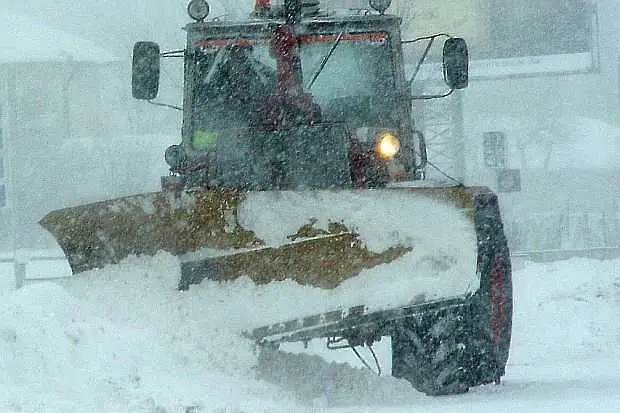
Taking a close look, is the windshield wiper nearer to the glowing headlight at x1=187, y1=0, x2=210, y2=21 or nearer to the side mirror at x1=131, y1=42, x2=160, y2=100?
the glowing headlight at x1=187, y1=0, x2=210, y2=21

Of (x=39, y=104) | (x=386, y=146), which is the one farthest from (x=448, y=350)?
(x=39, y=104)

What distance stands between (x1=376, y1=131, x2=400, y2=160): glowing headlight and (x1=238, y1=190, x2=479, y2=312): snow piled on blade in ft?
5.51

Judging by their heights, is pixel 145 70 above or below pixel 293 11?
below

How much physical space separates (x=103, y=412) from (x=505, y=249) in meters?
2.38

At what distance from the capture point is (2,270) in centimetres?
2653

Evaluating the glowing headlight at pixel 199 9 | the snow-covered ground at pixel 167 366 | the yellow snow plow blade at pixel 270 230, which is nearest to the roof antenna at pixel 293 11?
the glowing headlight at pixel 199 9

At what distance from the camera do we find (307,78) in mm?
Answer: 8008

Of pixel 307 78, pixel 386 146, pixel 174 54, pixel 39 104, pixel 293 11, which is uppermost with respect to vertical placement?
pixel 39 104

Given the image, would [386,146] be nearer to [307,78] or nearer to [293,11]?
[307,78]

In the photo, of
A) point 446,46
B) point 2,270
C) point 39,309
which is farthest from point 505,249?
point 2,270

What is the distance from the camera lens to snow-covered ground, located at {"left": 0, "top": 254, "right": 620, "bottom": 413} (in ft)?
18.0

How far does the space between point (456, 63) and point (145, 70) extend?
207cm

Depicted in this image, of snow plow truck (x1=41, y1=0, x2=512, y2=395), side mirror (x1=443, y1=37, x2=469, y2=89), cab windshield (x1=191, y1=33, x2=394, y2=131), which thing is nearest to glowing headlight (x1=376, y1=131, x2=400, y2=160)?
snow plow truck (x1=41, y1=0, x2=512, y2=395)

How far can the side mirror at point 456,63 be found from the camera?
7840 mm
